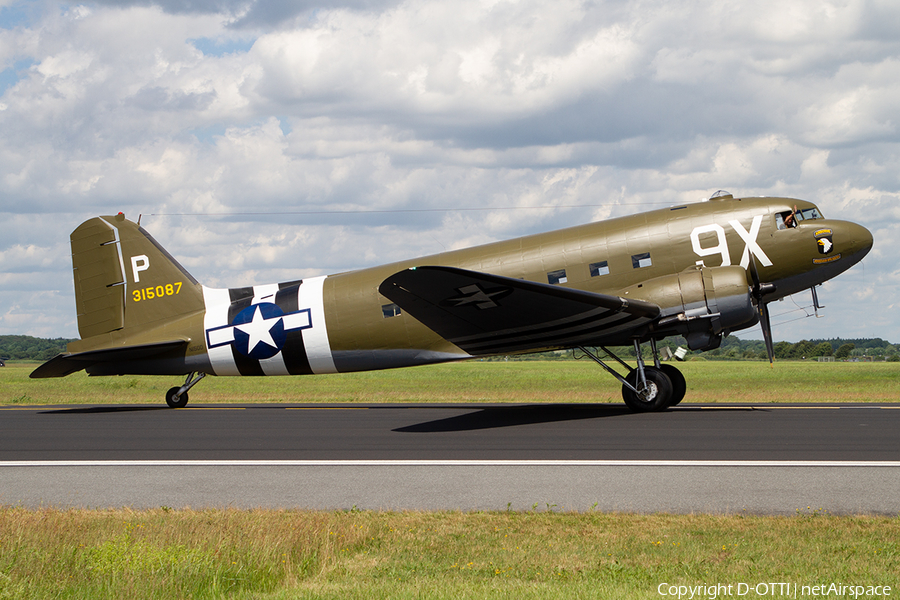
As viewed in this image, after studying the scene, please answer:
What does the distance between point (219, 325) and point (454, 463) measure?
41.2 feet

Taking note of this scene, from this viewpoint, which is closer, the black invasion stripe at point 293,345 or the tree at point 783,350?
the black invasion stripe at point 293,345

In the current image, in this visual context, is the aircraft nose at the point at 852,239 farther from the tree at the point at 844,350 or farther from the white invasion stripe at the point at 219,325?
the tree at the point at 844,350

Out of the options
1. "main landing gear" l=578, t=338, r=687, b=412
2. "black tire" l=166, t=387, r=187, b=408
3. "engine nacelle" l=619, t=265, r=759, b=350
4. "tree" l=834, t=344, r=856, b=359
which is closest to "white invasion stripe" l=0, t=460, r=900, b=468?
"engine nacelle" l=619, t=265, r=759, b=350

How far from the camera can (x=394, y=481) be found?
32.8 ft

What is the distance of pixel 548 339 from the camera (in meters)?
18.7

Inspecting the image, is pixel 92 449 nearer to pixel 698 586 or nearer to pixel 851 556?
pixel 698 586

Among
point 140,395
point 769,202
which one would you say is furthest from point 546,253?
point 140,395

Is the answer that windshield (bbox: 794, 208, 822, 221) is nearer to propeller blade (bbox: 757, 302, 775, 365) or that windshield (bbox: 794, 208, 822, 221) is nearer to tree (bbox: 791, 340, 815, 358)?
propeller blade (bbox: 757, 302, 775, 365)

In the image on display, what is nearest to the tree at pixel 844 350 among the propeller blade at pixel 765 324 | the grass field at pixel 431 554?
the propeller blade at pixel 765 324

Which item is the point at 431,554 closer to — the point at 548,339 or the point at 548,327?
the point at 548,327

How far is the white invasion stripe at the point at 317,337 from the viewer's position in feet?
66.7

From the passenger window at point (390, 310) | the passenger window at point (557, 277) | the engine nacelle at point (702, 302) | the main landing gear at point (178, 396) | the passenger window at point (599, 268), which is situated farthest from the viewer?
the main landing gear at point (178, 396)

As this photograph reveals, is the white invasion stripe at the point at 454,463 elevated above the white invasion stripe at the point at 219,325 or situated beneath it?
situated beneath

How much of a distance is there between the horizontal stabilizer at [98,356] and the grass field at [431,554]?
13954 mm
